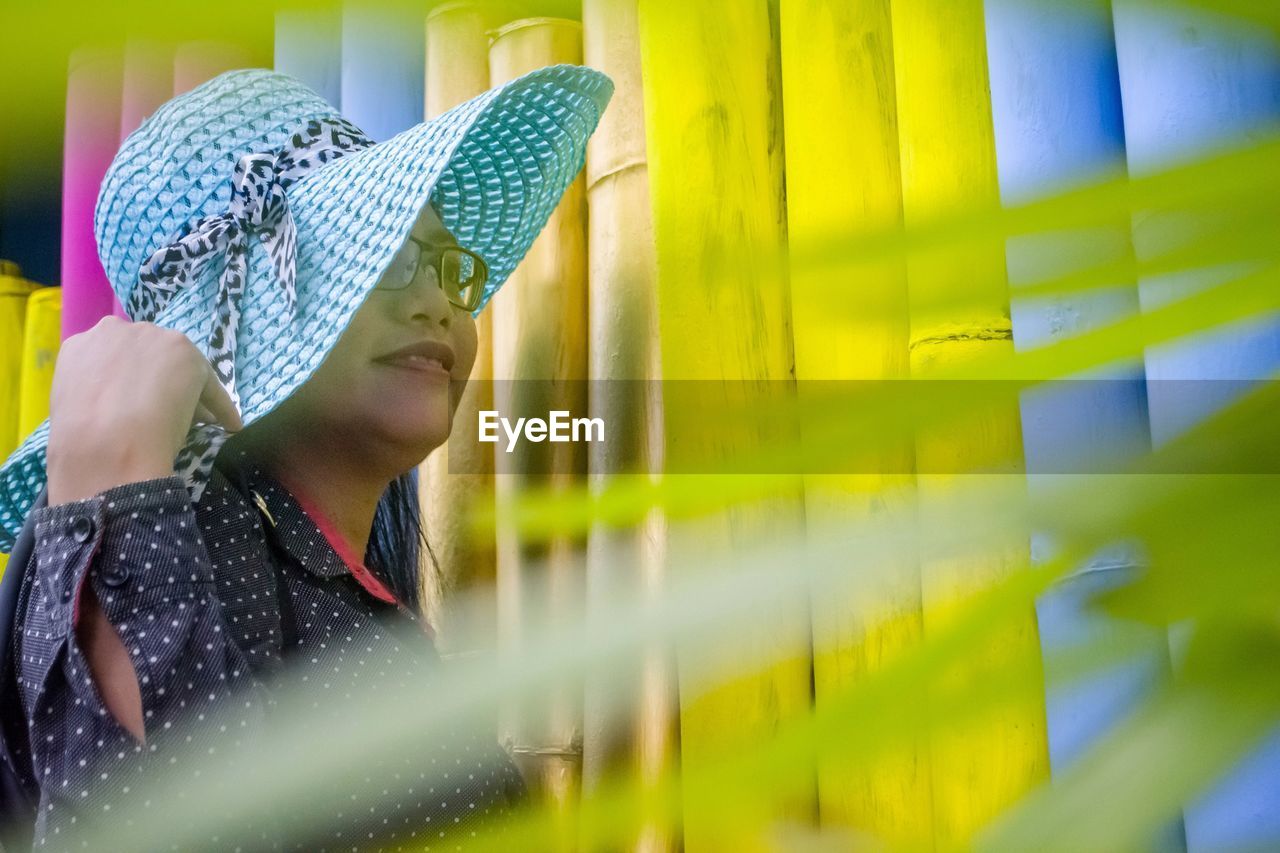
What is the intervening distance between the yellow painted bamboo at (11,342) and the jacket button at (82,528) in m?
0.69

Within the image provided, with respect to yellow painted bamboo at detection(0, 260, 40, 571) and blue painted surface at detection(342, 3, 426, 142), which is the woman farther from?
yellow painted bamboo at detection(0, 260, 40, 571)

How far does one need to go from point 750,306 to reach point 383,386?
0.90ft

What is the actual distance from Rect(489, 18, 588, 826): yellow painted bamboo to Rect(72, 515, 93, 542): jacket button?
1.25ft

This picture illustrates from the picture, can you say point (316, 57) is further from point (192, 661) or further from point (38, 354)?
point (192, 661)

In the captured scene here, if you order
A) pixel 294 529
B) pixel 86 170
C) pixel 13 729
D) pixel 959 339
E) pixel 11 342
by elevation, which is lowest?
pixel 13 729

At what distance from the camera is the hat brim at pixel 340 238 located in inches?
28.5

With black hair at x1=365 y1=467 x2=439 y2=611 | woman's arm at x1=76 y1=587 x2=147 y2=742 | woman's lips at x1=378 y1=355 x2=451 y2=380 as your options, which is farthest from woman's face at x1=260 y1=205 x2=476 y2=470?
woman's arm at x1=76 y1=587 x2=147 y2=742

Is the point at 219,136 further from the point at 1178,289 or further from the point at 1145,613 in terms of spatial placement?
the point at 1145,613

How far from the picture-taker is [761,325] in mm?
840

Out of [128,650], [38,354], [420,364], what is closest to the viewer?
[128,650]

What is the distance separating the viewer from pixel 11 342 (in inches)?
47.8

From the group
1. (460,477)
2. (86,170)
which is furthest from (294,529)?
(86,170)

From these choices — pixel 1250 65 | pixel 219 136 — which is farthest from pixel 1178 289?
pixel 219 136

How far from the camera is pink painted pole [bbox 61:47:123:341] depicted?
110 cm
